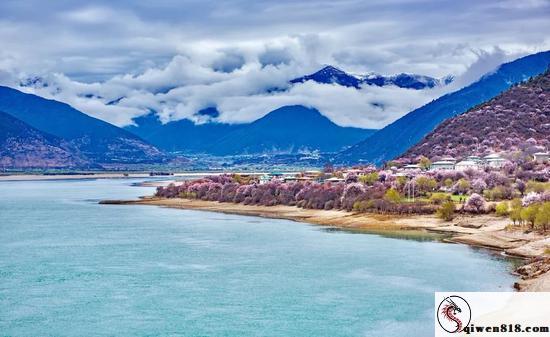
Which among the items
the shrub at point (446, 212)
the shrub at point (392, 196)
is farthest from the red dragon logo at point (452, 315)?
the shrub at point (392, 196)

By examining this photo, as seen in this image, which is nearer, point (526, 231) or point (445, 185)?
point (526, 231)

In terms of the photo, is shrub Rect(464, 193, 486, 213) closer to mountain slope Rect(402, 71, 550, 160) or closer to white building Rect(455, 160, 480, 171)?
white building Rect(455, 160, 480, 171)

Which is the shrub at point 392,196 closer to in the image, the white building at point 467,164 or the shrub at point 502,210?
the shrub at point 502,210

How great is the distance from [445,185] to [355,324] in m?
67.4

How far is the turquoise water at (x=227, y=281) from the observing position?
37.3m

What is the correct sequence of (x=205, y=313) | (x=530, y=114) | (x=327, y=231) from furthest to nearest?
(x=530, y=114) → (x=327, y=231) → (x=205, y=313)

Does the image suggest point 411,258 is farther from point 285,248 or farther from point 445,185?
point 445,185

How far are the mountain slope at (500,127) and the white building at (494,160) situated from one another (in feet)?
31.4

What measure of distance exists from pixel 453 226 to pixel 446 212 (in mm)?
4083

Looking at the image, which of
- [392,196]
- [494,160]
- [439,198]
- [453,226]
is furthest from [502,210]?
[494,160]

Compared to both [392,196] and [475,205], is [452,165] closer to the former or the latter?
[392,196]

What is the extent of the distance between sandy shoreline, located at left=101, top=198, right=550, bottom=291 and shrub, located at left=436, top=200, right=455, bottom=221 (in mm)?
831

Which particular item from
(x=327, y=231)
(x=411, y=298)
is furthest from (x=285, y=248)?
(x=411, y=298)

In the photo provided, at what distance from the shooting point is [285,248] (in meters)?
62.1
